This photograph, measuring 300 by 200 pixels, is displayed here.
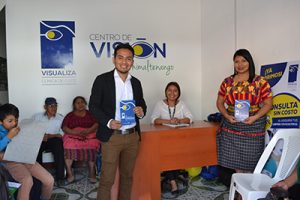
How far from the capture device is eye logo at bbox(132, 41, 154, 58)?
4578 mm

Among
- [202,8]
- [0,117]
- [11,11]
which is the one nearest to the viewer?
[0,117]

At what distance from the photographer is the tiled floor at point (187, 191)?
312cm

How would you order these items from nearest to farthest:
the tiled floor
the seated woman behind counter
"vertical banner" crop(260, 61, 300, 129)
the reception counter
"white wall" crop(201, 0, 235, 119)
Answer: "vertical banner" crop(260, 61, 300, 129) → the reception counter → the tiled floor → the seated woman behind counter → "white wall" crop(201, 0, 235, 119)

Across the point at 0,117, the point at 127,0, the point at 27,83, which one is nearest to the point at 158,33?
the point at 127,0

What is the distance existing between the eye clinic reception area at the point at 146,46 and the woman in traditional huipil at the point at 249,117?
15.5 inches

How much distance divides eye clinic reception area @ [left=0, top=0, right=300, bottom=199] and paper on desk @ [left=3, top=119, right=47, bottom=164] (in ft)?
3.43

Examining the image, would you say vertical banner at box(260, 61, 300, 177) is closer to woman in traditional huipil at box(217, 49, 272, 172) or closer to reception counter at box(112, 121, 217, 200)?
woman in traditional huipil at box(217, 49, 272, 172)

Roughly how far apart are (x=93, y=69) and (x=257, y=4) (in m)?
2.60

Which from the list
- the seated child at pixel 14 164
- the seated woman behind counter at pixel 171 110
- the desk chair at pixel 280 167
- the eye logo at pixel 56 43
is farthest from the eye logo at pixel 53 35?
the desk chair at pixel 280 167

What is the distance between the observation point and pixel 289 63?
2.66 meters

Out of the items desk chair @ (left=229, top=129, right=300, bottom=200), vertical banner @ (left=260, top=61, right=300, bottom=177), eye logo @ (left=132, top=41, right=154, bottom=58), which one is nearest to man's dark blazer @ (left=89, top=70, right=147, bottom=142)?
desk chair @ (left=229, top=129, right=300, bottom=200)

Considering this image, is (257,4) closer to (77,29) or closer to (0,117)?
(77,29)

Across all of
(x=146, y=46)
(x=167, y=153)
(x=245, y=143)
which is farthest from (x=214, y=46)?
(x=167, y=153)

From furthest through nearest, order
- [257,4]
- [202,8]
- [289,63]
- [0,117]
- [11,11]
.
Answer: [202,8], [11,11], [257,4], [289,63], [0,117]
